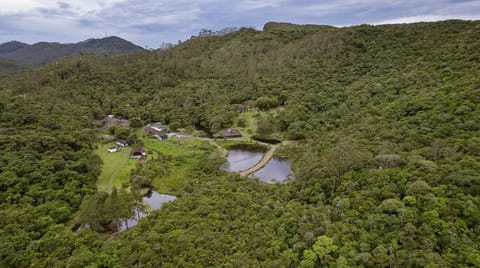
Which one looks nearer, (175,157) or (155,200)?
(155,200)

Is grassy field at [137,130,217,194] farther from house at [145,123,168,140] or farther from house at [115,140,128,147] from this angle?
house at [115,140,128,147]

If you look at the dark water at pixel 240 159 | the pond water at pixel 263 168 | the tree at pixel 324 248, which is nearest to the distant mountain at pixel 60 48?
the dark water at pixel 240 159

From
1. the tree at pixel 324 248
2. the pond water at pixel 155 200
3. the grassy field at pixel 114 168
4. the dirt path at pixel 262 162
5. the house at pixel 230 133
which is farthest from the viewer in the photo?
the house at pixel 230 133

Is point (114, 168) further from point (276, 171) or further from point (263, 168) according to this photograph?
point (276, 171)

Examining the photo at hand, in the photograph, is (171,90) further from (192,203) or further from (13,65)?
(13,65)

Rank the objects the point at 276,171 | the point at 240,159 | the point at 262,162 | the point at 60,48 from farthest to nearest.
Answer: the point at 60,48 < the point at 240,159 < the point at 262,162 < the point at 276,171

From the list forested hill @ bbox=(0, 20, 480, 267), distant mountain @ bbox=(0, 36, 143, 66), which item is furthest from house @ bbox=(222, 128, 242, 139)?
distant mountain @ bbox=(0, 36, 143, 66)

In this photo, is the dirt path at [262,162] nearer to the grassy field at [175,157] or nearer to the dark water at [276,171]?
the dark water at [276,171]

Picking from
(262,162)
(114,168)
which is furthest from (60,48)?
(262,162)
